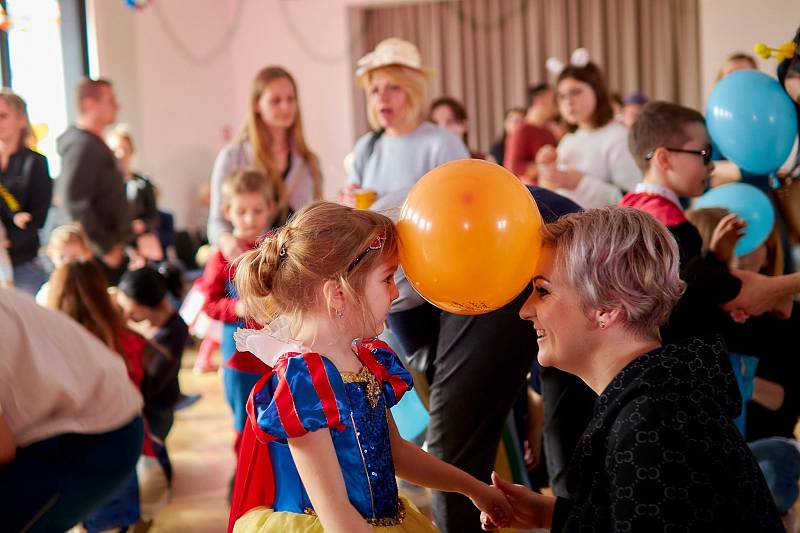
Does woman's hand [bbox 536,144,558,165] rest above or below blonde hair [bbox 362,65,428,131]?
below

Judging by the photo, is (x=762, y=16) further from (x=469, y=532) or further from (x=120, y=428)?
(x=120, y=428)

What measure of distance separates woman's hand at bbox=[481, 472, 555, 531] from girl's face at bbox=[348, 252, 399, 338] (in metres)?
0.37

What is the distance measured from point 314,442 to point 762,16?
595cm

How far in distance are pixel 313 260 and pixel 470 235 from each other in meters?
0.26

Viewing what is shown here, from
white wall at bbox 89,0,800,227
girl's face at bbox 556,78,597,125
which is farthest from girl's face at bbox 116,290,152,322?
white wall at bbox 89,0,800,227

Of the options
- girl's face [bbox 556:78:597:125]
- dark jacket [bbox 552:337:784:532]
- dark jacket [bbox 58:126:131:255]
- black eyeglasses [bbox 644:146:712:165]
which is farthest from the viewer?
dark jacket [bbox 58:126:131:255]

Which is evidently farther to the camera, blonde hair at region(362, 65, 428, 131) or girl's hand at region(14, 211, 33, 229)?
girl's hand at region(14, 211, 33, 229)

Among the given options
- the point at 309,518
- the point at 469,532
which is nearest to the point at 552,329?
the point at 309,518

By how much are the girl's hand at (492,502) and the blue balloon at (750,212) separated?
1.36m

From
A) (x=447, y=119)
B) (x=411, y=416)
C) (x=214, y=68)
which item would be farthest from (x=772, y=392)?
(x=214, y=68)

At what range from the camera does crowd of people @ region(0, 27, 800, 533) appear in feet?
4.40

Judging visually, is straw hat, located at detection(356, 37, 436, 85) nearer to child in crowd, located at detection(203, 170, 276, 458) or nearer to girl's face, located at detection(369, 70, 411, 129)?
girl's face, located at detection(369, 70, 411, 129)

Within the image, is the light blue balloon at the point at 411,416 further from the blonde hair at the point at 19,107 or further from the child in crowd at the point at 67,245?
the blonde hair at the point at 19,107

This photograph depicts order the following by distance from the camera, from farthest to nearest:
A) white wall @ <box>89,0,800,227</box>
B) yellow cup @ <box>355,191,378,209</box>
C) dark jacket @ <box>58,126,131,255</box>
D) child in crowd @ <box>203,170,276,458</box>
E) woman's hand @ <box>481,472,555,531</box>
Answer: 1. white wall @ <box>89,0,800,227</box>
2. dark jacket @ <box>58,126,131,255</box>
3. child in crowd @ <box>203,170,276,458</box>
4. yellow cup @ <box>355,191,378,209</box>
5. woman's hand @ <box>481,472,555,531</box>
